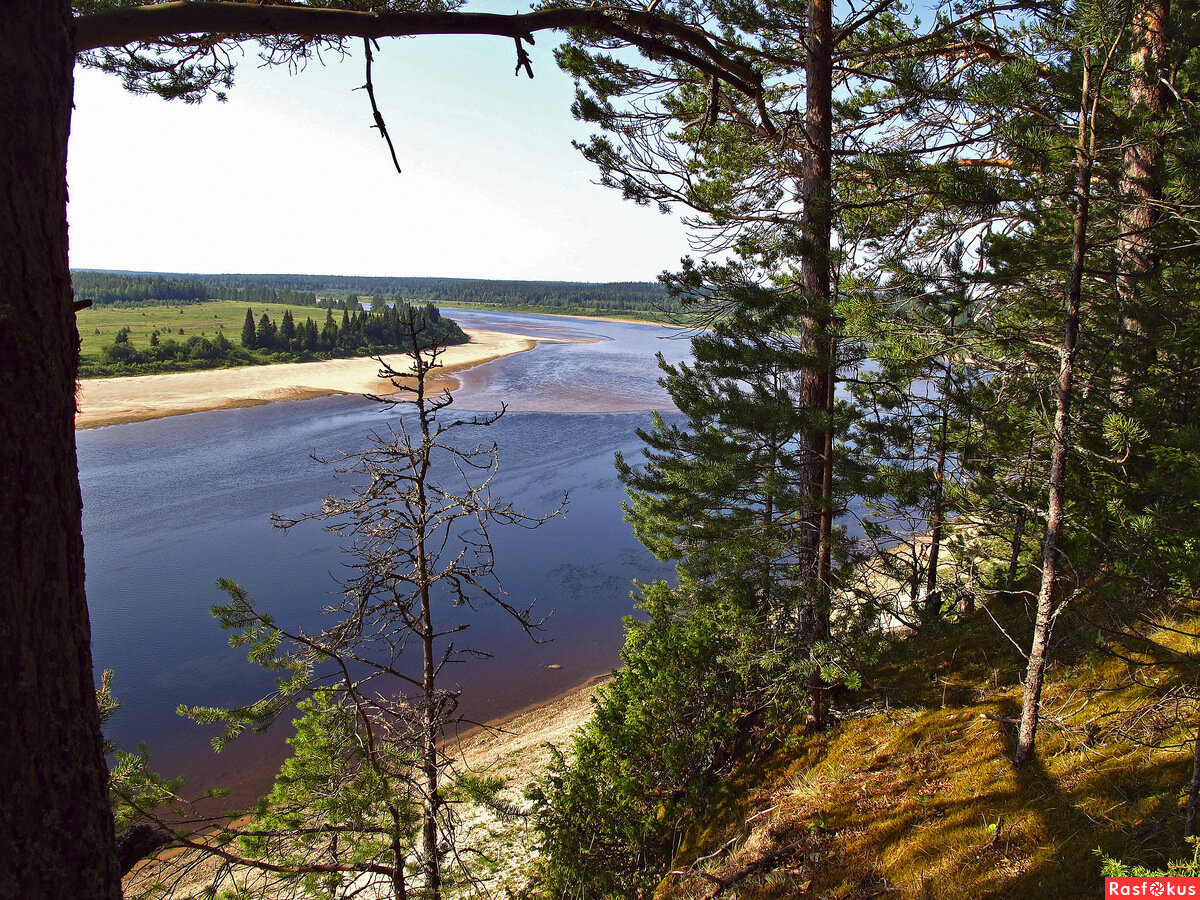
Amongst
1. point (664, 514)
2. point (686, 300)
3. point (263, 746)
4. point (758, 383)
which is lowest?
point (263, 746)

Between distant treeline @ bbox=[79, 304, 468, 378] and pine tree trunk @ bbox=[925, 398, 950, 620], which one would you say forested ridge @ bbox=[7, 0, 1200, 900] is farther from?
distant treeline @ bbox=[79, 304, 468, 378]

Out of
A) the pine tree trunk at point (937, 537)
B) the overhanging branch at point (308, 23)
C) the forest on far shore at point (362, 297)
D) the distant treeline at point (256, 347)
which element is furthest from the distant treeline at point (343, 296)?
the overhanging branch at point (308, 23)

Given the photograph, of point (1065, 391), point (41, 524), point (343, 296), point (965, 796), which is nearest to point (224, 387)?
point (965, 796)

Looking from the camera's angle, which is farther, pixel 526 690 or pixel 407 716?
pixel 526 690

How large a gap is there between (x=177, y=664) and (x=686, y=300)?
12899 millimetres

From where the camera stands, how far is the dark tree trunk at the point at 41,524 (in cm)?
150

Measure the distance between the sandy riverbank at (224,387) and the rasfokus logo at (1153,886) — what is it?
113 ft

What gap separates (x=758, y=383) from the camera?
6.39 metres

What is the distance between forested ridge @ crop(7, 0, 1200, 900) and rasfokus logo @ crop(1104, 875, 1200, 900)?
0.52 feet

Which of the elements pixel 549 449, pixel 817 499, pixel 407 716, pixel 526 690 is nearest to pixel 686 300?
pixel 817 499

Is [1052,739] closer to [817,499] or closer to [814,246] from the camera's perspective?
[817,499]

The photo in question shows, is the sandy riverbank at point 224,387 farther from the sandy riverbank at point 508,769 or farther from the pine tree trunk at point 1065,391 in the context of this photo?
the pine tree trunk at point 1065,391

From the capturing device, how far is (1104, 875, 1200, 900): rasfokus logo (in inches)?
107

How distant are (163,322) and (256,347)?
19.2 metres
